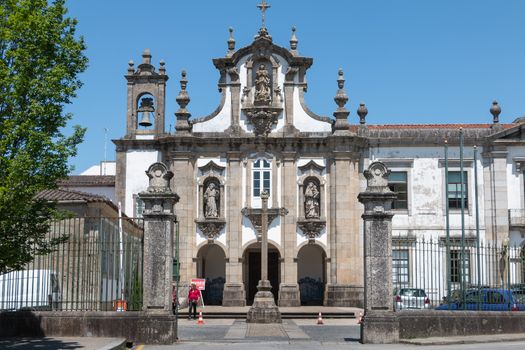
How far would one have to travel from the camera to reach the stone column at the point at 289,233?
116ft

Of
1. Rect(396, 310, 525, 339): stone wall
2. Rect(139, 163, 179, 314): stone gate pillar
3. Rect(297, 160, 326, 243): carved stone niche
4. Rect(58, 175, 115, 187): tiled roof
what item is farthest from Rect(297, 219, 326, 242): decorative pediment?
Rect(139, 163, 179, 314): stone gate pillar

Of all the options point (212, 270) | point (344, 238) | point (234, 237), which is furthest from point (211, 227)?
point (344, 238)

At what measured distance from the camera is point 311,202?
36156 millimetres

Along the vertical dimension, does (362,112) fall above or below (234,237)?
above

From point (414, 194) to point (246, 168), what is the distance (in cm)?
791

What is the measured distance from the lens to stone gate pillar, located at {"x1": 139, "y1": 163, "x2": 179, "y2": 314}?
18.4 meters

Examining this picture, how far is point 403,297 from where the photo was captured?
23094 millimetres

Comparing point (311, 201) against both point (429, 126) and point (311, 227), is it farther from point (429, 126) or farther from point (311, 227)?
point (429, 126)

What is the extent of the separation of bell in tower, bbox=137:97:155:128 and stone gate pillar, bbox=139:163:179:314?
19166 mm

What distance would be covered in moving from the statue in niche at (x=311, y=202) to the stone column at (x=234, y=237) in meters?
2.98

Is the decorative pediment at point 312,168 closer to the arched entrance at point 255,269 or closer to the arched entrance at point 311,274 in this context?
the arched entrance at point 311,274

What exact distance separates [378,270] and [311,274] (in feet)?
62.4

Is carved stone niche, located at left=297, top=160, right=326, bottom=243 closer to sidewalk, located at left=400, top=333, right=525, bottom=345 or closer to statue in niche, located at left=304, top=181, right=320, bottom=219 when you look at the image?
statue in niche, located at left=304, top=181, right=320, bottom=219

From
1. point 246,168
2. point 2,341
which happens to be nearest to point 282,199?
point 246,168
